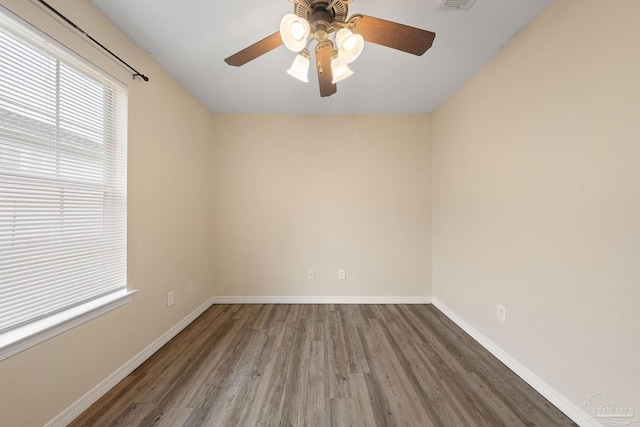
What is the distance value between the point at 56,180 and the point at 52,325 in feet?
2.46

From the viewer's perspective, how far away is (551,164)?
54.7 inches

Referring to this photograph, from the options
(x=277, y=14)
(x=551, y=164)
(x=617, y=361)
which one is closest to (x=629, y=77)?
(x=551, y=164)

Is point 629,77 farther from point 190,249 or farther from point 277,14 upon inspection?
point 190,249

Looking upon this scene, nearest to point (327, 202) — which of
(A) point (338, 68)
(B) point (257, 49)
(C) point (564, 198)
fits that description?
(A) point (338, 68)

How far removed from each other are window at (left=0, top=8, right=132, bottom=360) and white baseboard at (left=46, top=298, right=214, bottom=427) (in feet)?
1.52

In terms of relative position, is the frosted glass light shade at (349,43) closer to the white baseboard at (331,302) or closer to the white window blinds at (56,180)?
the white window blinds at (56,180)

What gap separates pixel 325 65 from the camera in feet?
4.15

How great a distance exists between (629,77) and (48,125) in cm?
288

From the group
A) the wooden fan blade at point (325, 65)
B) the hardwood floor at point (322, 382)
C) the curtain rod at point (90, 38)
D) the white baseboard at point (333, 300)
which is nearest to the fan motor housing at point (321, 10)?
the wooden fan blade at point (325, 65)

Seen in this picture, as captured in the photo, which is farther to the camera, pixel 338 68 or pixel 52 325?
pixel 338 68

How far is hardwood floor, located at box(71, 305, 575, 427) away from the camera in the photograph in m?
1.27

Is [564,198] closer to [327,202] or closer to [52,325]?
[327,202]

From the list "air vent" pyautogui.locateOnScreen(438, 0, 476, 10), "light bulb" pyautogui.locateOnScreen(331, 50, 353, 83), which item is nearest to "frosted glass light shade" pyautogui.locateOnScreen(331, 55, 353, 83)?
"light bulb" pyautogui.locateOnScreen(331, 50, 353, 83)

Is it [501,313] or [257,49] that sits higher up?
[257,49]
